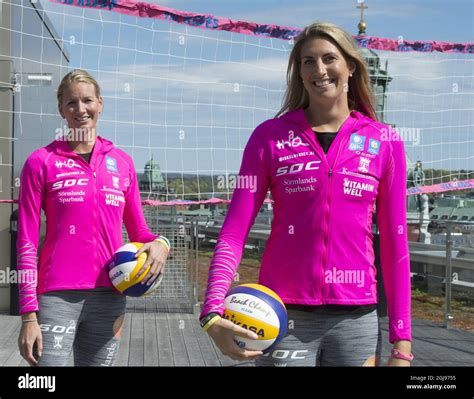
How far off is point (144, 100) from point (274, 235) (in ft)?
18.9

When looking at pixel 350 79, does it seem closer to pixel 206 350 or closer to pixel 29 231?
pixel 29 231

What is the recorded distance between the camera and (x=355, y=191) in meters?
2.57

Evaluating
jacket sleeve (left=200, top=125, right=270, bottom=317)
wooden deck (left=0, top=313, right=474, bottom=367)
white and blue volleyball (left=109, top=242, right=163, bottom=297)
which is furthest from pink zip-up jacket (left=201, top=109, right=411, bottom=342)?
wooden deck (left=0, top=313, right=474, bottom=367)

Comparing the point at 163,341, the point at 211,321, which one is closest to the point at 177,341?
the point at 163,341

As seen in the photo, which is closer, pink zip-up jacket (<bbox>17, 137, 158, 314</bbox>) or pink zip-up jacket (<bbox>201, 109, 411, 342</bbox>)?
pink zip-up jacket (<bbox>201, 109, 411, 342</bbox>)

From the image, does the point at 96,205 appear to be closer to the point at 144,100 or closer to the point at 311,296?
the point at 311,296

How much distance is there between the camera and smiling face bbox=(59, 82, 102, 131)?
3.41 metres

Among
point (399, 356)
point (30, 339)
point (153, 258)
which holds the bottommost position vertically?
point (30, 339)

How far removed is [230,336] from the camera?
2.43 meters

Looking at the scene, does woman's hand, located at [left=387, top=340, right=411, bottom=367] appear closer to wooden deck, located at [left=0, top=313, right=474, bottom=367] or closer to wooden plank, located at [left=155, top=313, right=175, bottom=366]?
wooden deck, located at [left=0, top=313, right=474, bottom=367]

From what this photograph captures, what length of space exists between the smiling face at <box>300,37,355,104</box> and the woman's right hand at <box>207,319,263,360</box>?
858 millimetres

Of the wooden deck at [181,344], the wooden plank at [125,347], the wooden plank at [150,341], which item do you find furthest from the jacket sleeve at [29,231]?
the wooden plank at [150,341]

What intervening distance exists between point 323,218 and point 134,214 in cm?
135

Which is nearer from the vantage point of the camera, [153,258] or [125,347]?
[153,258]
